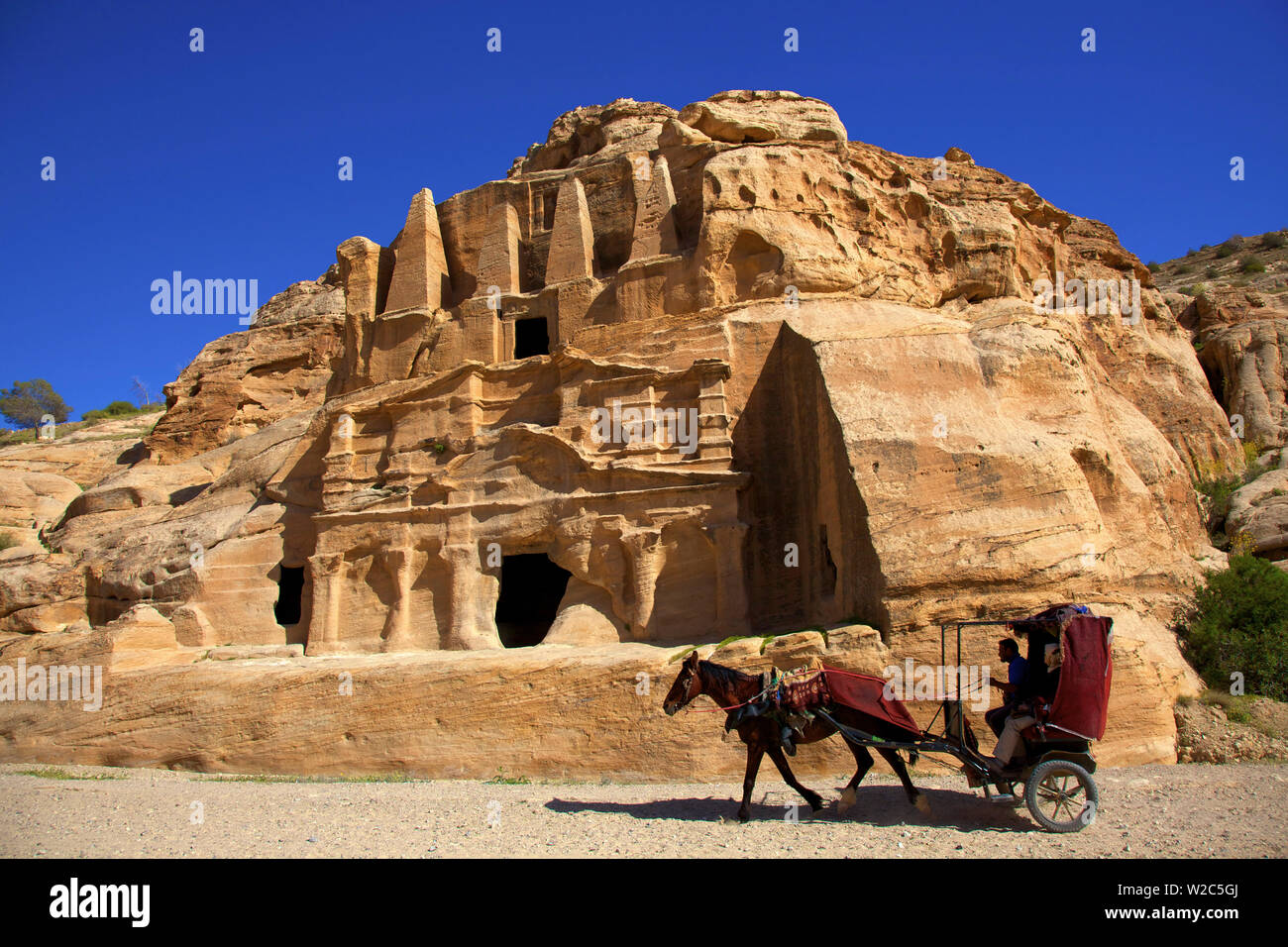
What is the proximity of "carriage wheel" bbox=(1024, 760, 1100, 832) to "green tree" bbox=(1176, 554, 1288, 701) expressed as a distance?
5.40 metres

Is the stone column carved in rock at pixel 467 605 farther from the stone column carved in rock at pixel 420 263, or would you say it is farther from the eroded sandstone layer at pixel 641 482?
the stone column carved in rock at pixel 420 263

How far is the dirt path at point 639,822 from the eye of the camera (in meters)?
7.76

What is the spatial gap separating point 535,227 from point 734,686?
18985mm

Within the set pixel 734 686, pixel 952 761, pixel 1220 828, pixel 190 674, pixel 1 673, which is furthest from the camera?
pixel 1 673

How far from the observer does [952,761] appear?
1076 cm

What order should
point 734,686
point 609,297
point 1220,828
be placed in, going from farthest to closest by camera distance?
point 609,297, point 734,686, point 1220,828

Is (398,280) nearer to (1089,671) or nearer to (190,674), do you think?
(190,674)

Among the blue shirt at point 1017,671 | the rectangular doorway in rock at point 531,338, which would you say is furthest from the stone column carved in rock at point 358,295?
the blue shirt at point 1017,671

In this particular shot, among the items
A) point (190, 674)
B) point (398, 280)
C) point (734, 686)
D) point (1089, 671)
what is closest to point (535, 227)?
point (398, 280)

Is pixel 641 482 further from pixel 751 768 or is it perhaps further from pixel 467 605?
pixel 751 768

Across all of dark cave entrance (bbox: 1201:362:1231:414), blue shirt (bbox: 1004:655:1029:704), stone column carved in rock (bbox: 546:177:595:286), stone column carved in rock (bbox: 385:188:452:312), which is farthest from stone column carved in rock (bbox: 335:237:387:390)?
dark cave entrance (bbox: 1201:362:1231:414)

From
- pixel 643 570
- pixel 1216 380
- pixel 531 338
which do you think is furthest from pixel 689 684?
pixel 1216 380

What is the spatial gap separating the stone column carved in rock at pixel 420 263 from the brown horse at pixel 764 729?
684 inches

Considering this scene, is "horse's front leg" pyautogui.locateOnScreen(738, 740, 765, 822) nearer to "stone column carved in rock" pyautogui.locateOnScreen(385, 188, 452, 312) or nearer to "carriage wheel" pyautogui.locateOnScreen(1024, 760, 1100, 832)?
"carriage wheel" pyautogui.locateOnScreen(1024, 760, 1100, 832)
